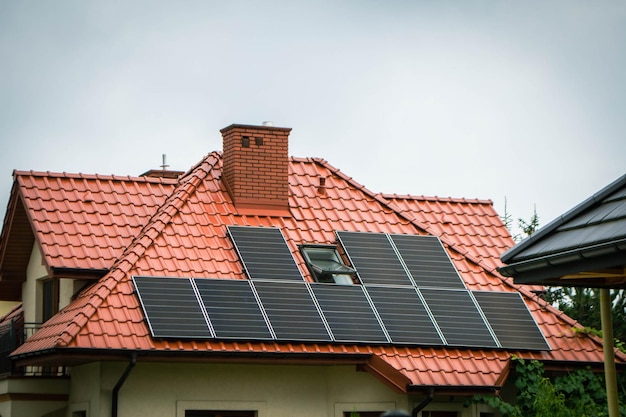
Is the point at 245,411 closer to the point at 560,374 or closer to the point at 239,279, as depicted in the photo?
the point at 239,279

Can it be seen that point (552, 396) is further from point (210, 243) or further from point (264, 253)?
point (210, 243)

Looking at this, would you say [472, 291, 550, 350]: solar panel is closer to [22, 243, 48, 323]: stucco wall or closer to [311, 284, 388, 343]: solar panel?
[311, 284, 388, 343]: solar panel

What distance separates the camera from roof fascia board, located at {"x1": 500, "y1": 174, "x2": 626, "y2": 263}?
11078mm

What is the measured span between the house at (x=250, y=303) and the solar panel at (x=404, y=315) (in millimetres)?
41

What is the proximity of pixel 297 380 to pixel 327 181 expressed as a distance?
6.00m

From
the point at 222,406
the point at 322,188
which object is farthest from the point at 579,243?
the point at 322,188

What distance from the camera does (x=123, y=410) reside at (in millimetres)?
19469

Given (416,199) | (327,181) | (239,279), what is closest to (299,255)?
(239,279)

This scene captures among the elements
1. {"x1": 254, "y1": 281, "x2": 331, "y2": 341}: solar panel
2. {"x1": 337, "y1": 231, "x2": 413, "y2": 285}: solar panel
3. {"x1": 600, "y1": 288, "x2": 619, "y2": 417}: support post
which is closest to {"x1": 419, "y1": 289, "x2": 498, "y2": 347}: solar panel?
{"x1": 337, "y1": 231, "x2": 413, "y2": 285}: solar panel

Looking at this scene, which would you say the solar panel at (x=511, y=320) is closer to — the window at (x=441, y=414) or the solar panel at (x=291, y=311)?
the window at (x=441, y=414)

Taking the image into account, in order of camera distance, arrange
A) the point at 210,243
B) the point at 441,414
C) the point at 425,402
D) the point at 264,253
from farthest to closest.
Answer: the point at 210,243 < the point at 264,253 < the point at 441,414 < the point at 425,402

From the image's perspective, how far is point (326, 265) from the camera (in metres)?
22.5

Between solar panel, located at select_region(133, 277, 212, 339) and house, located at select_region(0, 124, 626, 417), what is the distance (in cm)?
3

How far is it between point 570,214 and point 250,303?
10125 millimetres
